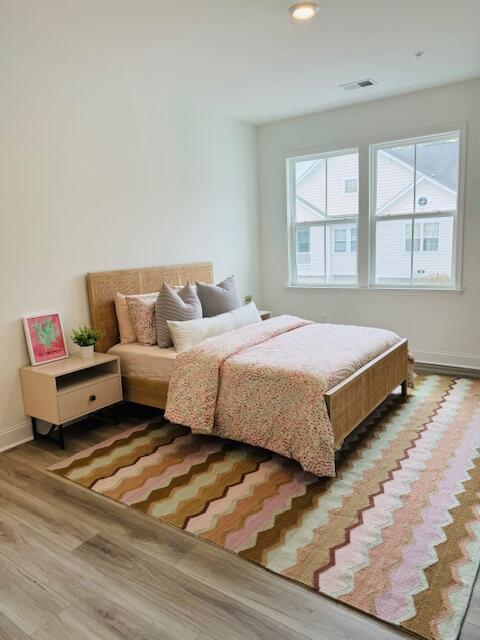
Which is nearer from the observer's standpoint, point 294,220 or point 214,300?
point 214,300

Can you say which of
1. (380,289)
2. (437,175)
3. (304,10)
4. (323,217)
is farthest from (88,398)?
(437,175)

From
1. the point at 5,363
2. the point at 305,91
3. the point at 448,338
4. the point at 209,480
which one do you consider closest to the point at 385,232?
the point at 448,338

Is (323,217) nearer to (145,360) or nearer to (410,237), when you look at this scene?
(410,237)

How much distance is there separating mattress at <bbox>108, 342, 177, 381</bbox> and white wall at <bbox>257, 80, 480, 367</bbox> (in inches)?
94.8

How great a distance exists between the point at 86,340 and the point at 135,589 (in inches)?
75.9

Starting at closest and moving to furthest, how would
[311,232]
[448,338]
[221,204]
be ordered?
[448,338] → [221,204] → [311,232]

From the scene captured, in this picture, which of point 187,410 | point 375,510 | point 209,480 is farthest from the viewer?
point 187,410

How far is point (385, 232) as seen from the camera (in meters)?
4.88

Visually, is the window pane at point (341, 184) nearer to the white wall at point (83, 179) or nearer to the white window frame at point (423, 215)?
the white window frame at point (423, 215)

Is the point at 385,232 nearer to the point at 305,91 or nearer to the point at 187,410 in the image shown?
the point at 305,91

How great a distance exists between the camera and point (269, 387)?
2.72m

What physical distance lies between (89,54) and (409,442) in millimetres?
3431

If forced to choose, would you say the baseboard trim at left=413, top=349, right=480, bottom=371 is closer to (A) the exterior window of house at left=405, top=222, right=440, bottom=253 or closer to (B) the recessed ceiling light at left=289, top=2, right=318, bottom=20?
(A) the exterior window of house at left=405, top=222, right=440, bottom=253

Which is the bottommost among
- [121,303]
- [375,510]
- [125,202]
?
[375,510]
